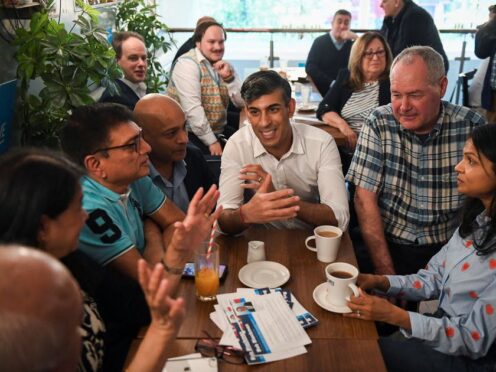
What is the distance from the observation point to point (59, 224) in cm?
113

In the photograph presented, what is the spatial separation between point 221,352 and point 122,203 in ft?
2.31

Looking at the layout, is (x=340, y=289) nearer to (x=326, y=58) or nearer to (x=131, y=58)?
(x=131, y=58)

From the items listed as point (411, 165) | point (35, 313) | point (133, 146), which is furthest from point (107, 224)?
point (411, 165)

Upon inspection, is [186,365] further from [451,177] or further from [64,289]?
[451,177]

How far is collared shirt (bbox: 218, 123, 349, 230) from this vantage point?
2.08 metres

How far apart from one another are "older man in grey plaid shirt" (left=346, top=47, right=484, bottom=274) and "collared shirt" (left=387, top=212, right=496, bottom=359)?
1.15 ft

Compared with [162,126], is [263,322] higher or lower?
lower

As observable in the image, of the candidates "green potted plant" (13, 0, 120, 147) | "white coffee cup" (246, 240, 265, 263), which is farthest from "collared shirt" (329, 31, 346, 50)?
"white coffee cup" (246, 240, 265, 263)

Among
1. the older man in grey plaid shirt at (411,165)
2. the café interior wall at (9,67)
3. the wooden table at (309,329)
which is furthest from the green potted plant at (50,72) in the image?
the older man in grey plaid shirt at (411,165)

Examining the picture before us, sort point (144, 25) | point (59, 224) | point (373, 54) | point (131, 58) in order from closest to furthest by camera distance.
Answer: point (59, 224), point (373, 54), point (131, 58), point (144, 25)

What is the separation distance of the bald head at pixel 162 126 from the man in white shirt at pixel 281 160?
23 centimetres

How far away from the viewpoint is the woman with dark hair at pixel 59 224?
102 cm

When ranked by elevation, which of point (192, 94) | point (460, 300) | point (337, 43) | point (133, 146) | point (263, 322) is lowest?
point (460, 300)

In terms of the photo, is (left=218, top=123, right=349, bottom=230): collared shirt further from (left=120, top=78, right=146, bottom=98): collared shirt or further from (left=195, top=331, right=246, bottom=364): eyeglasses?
(left=120, top=78, right=146, bottom=98): collared shirt
